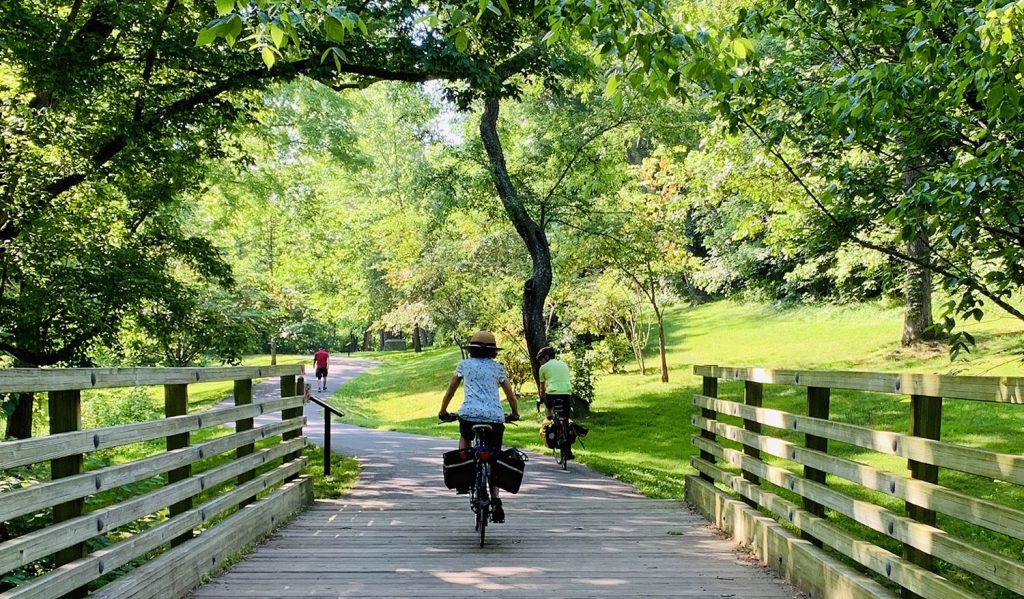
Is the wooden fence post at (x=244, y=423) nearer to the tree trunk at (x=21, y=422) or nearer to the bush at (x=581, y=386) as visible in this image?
the tree trunk at (x=21, y=422)

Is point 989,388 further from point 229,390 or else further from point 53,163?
point 229,390

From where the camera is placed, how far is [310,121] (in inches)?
902

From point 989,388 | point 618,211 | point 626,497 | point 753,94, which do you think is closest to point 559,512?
point 626,497

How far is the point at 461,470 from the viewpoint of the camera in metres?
6.88

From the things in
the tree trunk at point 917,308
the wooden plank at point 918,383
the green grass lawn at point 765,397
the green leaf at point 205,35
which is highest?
the green leaf at point 205,35

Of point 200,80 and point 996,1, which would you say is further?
point 200,80

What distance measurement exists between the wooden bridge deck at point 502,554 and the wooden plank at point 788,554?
12 cm

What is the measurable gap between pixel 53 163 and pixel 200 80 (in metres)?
2.06

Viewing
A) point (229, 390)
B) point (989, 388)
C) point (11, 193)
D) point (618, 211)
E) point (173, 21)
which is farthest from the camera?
point (229, 390)

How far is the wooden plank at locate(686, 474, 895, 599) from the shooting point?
4.13 m

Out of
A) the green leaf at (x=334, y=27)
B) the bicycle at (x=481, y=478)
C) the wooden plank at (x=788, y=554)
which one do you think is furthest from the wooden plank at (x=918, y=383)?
the green leaf at (x=334, y=27)

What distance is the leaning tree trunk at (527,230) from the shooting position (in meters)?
16.6

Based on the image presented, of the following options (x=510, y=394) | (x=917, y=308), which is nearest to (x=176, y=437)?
(x=510, y=394)

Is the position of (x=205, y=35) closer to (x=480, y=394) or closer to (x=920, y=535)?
(x=920, y=535)
